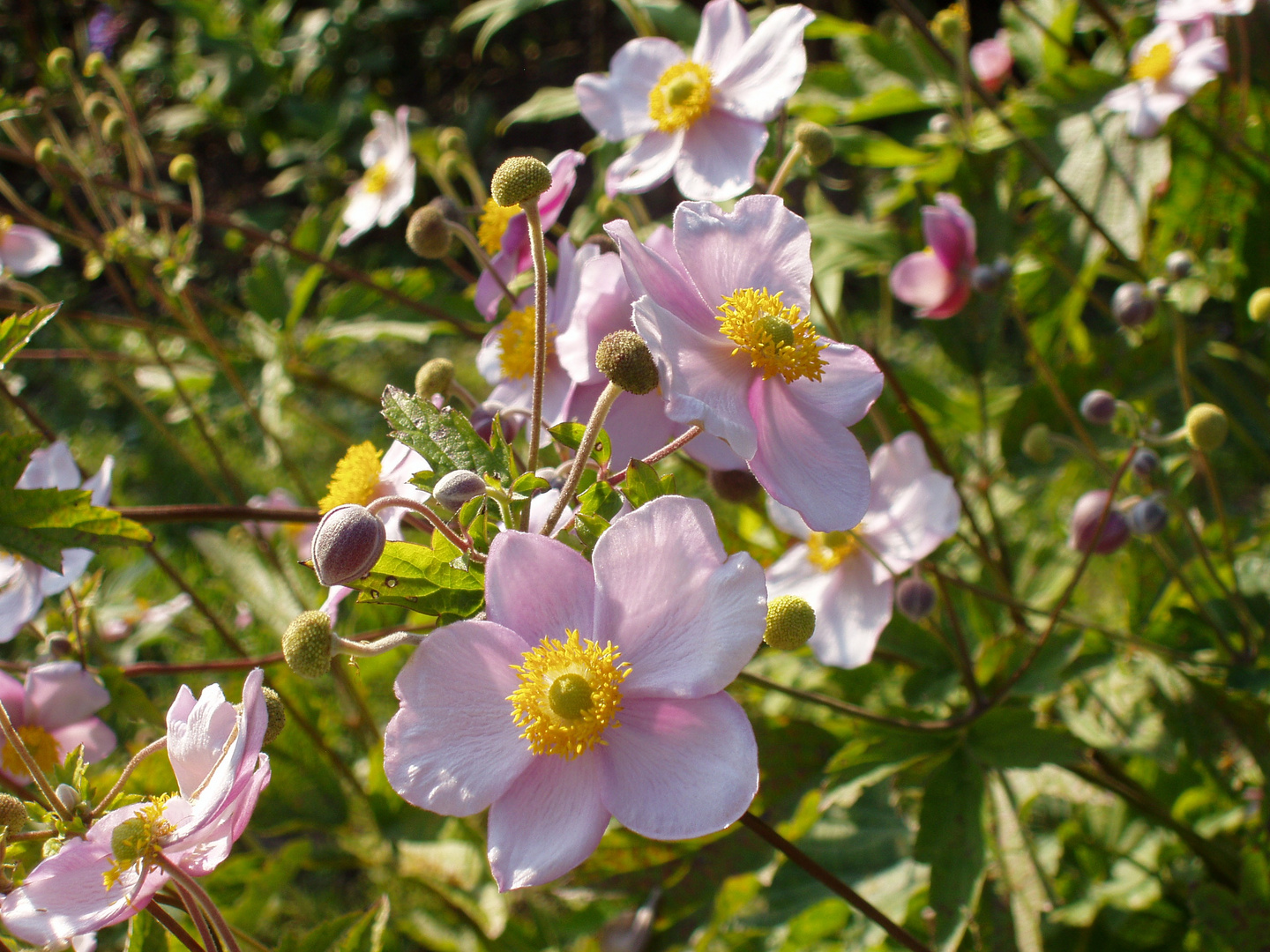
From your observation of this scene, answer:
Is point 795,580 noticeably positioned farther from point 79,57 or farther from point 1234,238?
point 79,57

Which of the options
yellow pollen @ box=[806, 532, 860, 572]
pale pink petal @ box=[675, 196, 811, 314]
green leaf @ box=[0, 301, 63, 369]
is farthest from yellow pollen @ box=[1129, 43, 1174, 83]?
green leaf @ box=[0, 301, 63, 369]

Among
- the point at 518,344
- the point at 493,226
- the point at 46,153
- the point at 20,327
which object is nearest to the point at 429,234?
the point at 493,226

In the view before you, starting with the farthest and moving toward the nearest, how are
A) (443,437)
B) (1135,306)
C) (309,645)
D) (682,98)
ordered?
(1135,306), (682,98), (443,437), (309,645)

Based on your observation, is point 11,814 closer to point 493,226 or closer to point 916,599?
point 493,226

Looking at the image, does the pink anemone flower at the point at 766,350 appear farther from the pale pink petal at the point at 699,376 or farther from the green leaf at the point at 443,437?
the green leaf at the point at 443,437

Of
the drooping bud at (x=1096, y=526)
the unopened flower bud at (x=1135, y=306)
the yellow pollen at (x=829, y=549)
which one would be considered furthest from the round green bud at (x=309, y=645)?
the unopened flower bud at (x=1135, y=306)

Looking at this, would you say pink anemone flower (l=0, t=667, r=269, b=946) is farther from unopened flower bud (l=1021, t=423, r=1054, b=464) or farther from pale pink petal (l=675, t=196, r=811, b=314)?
unopened flower bud (l=1021, t=423, r=1054, b=464)
